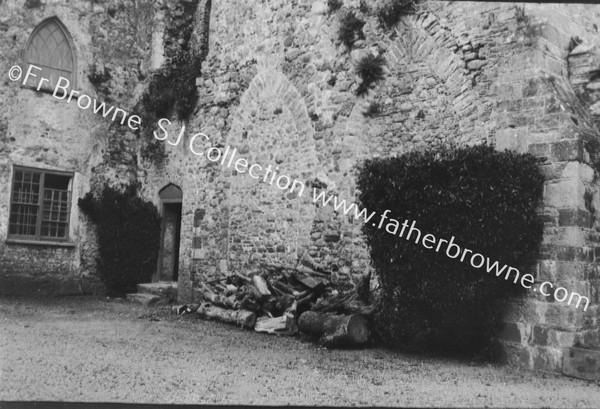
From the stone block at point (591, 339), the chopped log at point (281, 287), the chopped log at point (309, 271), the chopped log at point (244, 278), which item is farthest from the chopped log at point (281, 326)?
the stone block at point (591, 339)

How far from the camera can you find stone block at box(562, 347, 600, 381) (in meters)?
6.90

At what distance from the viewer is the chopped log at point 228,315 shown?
10.2 m

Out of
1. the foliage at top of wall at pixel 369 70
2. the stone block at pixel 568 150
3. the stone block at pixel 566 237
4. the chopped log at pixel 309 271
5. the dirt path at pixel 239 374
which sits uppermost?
the foliage at top of wall at pixel 369 70

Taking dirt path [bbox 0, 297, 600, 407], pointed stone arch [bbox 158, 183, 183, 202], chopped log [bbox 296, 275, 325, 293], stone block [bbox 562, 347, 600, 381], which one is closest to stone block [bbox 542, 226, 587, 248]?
stone block [bbox 562, 347, 600, 381]

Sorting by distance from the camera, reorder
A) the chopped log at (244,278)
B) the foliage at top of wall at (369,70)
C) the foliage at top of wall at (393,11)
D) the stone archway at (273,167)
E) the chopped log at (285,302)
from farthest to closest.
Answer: the stone archway at (273,167)
the chopped log at (244,278)
the foliage at top of wall at (369,70)
the chopped log at (285,302)
the foliage at top of wall at (393,11)

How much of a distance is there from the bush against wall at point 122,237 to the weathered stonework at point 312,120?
0.37m

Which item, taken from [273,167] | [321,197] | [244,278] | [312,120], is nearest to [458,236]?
[321,197]

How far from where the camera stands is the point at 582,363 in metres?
6.95

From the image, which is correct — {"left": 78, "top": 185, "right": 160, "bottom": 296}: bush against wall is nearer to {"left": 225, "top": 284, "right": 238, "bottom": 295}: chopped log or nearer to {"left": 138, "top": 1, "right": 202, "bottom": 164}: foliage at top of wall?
{"left": 138, "top": 1, "right": 202, "bottom": 164}: foliage at top of wall

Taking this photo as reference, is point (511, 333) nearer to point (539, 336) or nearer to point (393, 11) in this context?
point (539, 336)

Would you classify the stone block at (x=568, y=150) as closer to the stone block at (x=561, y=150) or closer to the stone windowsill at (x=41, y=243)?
the stone block at (x=561, y=150)

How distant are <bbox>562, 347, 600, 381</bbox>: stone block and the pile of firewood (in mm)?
2697

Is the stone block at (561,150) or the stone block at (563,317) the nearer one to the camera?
the stone block at (563,317)

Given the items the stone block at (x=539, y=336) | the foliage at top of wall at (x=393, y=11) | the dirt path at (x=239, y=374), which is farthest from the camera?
the foliage at top of wall at (x=393, y=11)
